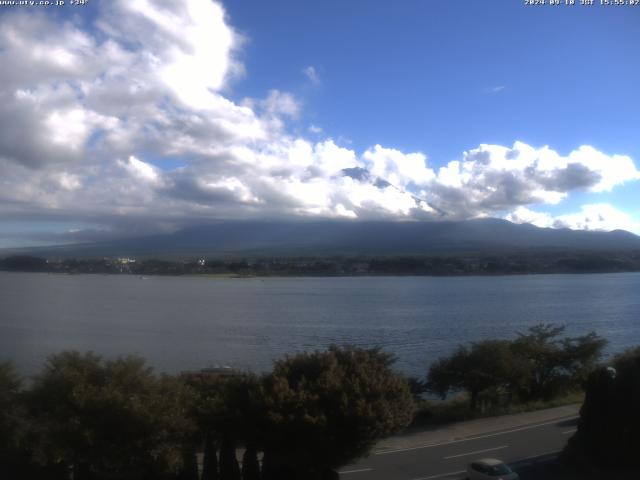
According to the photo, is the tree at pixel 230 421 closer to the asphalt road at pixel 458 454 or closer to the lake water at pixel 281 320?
the asphalt road at pixel 458 454

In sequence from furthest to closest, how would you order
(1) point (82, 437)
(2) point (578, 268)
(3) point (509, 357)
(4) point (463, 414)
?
1. (2) point (578, 268)
2. (3) point (509, 357)
3. (4) point (463, 414)
4. (1) point (82, 437)

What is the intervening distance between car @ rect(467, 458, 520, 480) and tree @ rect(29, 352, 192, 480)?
4.29 m

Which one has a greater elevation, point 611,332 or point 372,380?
point 372,380

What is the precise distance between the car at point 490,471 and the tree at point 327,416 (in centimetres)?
134

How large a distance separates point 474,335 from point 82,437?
88.3ft

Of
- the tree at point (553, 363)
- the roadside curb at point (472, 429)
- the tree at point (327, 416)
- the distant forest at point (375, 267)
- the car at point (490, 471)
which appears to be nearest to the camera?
the tree at point (327, 416)

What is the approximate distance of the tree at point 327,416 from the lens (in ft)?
27.9

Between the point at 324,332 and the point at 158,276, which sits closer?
the point at 324,332

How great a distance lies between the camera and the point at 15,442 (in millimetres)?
8766

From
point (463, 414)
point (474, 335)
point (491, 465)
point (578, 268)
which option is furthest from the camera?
point (578, 268)

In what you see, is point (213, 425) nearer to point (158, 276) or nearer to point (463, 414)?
point (463, 414)

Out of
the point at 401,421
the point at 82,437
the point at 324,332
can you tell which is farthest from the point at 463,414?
the point at 324,332

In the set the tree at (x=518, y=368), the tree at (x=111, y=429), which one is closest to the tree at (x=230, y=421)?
the tree at (x=111, y=429)

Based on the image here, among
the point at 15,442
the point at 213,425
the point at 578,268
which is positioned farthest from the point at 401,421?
the point at 578,268
